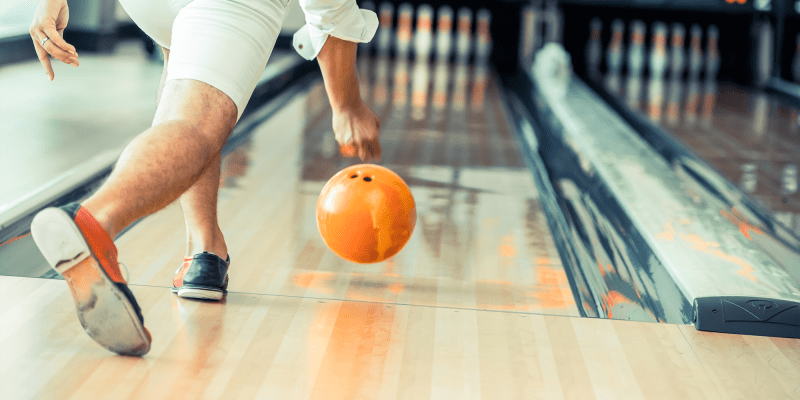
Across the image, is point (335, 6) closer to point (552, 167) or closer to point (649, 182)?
point (649, 182)

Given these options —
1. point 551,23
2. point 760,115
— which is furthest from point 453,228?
point 551,23

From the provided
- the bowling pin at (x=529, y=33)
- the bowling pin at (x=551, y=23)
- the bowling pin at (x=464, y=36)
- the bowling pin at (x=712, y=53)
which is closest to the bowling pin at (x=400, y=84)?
the bowling pin at (x=464, y=36)

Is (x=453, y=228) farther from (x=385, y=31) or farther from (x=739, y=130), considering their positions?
(x=385, y=31)

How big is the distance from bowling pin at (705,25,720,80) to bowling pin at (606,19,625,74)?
61 cm

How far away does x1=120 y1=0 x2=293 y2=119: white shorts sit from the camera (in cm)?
99

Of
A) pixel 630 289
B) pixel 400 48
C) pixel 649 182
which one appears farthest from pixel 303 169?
pixel 400 48

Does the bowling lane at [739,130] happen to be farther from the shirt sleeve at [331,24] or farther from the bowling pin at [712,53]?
the shirt sleeve at [331,24]

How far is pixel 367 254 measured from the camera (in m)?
1.30

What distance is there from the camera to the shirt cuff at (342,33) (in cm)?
117

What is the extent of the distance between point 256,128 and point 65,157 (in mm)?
860

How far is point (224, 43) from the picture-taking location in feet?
3.28

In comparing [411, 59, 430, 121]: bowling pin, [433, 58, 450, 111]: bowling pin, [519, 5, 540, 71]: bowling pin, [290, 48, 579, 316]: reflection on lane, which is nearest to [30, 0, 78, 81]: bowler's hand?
[290, 48, 579, 316]: reflection on lane

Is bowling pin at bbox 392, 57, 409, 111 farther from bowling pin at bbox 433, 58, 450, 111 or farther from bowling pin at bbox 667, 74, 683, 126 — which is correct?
bowling pin at bbox 667, 74, 683, 126

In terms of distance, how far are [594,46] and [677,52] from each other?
0.61 meters
